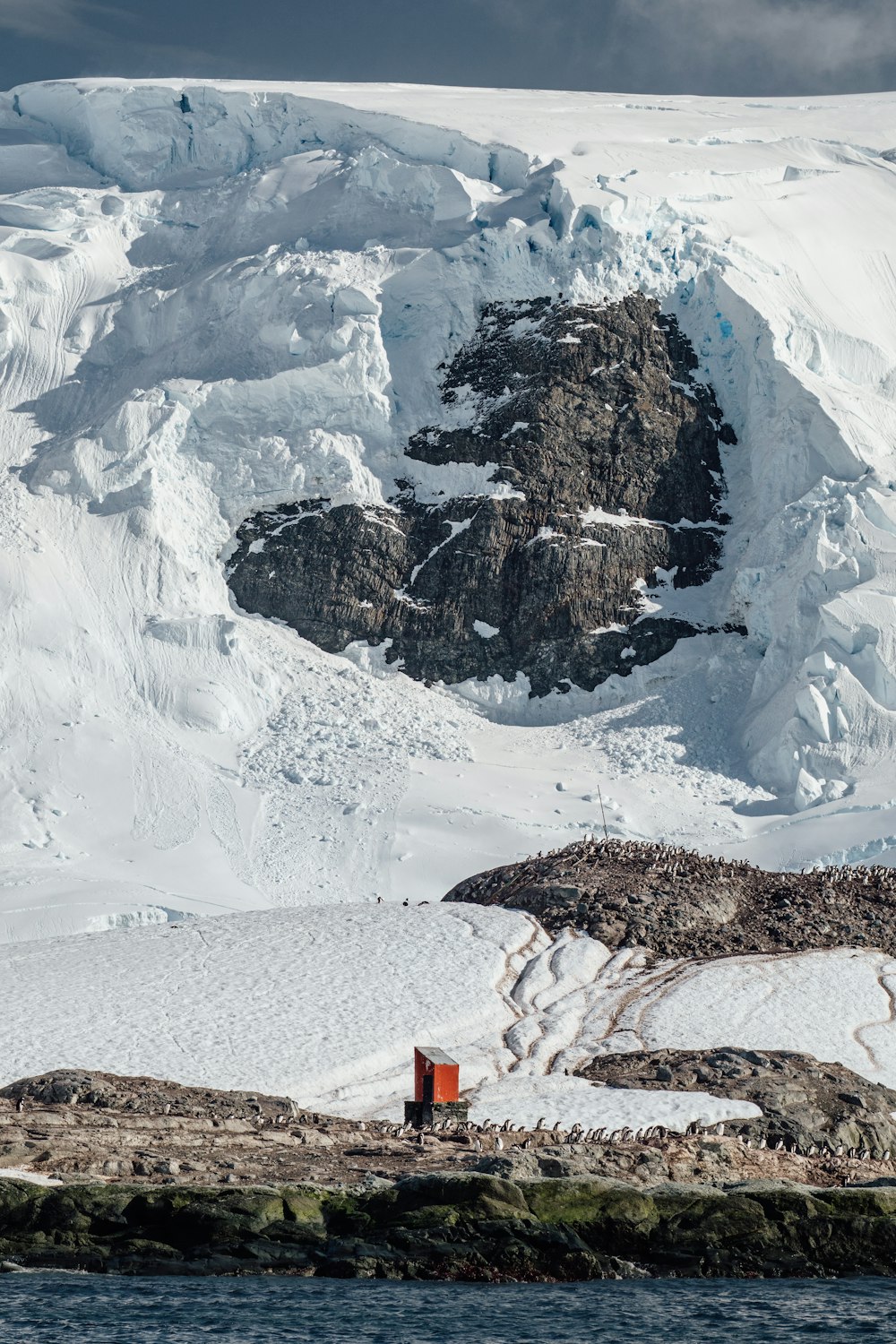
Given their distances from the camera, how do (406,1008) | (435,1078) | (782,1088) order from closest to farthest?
1. (435,1078)
2. (782,1088)
3. (406,1008)

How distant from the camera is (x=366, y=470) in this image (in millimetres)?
94812

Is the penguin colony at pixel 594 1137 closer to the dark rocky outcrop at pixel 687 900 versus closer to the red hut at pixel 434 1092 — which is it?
the red hut at pixel 434 1092

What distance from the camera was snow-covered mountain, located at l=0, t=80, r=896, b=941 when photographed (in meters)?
74.2

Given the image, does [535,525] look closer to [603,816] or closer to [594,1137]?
[603,816]

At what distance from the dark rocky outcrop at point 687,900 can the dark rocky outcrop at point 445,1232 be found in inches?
754

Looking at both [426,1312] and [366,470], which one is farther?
[366,470]

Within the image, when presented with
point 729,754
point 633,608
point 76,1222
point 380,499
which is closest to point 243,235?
point 380,499

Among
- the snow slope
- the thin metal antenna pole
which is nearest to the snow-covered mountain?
the thin metal antenna pole

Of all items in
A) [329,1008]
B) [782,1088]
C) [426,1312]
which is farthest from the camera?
[329,1008]

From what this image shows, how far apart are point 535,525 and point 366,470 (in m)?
10.4

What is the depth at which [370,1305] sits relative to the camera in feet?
79.8

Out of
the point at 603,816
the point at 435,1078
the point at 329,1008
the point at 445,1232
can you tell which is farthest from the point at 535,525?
the point at 445,1232

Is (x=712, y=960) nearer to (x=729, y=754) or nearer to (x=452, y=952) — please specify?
(x=452, y=952)

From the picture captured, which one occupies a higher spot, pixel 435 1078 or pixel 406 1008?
pixel 406 1008
